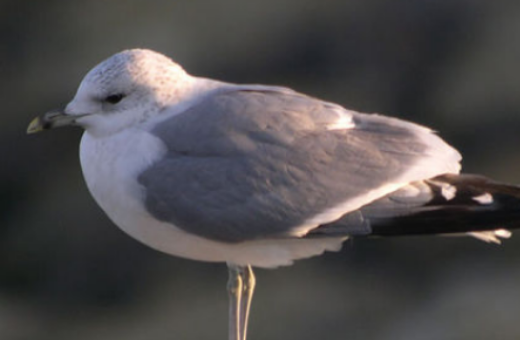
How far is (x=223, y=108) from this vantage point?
2.55 meters

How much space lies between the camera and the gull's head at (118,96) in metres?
2.53

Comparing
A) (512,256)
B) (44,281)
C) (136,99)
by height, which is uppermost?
(136,99)

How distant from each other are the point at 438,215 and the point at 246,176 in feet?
1.24

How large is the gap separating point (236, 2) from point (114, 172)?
407cm

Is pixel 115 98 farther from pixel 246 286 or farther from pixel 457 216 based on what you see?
pixel 457 216

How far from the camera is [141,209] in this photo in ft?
8.18

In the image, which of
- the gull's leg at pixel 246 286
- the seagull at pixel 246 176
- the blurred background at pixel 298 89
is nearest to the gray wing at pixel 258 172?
the seagull at pixel 246 176

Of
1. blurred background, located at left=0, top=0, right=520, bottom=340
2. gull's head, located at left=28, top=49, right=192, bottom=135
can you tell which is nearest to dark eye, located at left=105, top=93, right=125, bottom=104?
gull's head, located at left=28, top=49, right=192, bottom=135

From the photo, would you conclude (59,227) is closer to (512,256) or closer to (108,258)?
(108,258)

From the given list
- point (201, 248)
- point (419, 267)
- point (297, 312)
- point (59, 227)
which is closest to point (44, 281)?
point (59, 227)

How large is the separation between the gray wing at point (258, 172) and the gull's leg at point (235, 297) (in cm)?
35

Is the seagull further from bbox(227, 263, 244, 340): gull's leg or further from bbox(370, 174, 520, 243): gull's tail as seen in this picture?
bbox(227, 263, 244, 340): gull's leg

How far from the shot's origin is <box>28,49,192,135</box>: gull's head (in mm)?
2527

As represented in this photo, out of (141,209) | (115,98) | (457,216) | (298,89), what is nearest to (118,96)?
(115,98)
